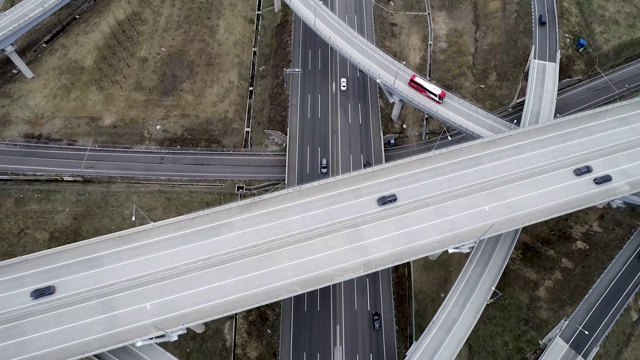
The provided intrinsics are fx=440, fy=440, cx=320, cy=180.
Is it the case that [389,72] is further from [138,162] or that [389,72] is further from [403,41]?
[138,162]

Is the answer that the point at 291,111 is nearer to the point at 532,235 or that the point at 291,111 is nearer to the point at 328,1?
the point at 328,1

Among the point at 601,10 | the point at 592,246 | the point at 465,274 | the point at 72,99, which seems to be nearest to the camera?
the point at 465,274

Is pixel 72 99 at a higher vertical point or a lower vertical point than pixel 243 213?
higher

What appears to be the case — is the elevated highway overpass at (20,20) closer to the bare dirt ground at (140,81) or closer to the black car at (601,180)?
the bare dirt ground at (140,81)

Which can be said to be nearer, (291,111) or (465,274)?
(465,274)

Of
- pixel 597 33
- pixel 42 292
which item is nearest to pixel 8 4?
pixel 42 292

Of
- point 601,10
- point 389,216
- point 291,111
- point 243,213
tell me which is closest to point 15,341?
point 243,213
